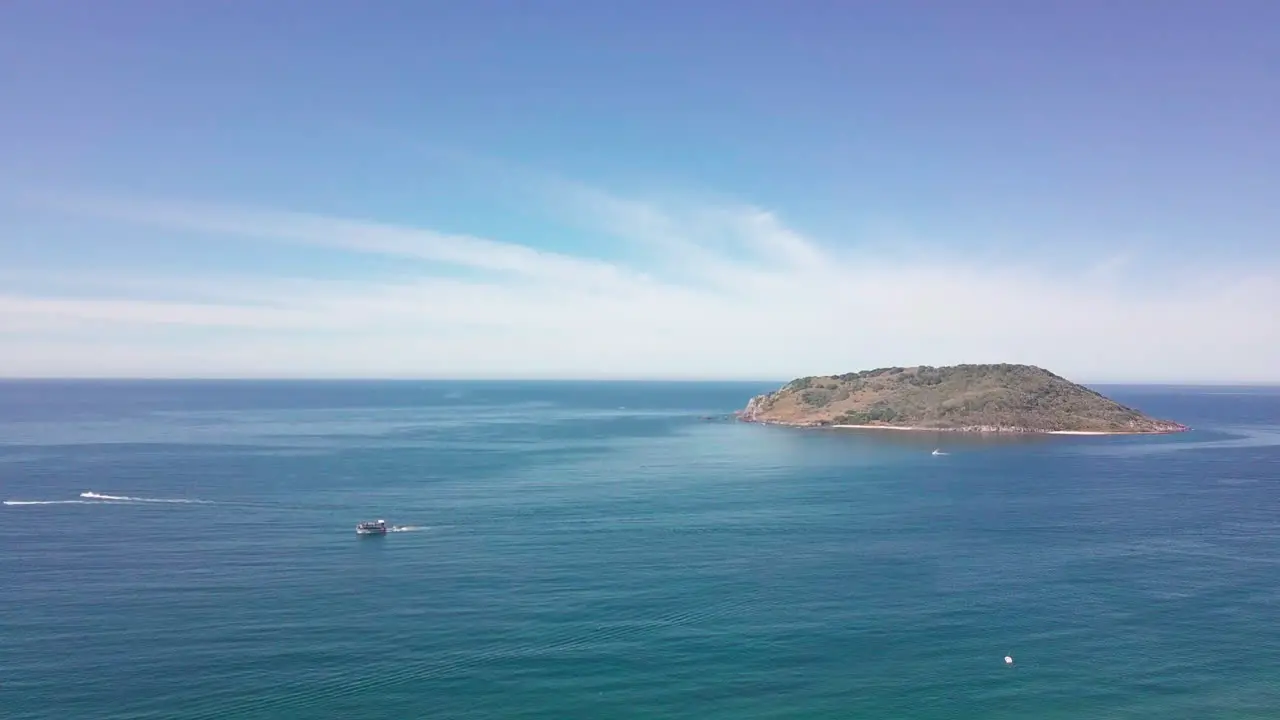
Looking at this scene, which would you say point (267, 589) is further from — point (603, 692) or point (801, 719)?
point (801, 719)

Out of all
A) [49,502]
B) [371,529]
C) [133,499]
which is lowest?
[371,529]

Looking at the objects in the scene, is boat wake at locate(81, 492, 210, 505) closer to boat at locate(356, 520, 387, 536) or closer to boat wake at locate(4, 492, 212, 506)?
boat wake at locate(4, 492, 212, 506)

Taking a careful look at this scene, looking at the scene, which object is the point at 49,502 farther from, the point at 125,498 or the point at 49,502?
the point at 125,498

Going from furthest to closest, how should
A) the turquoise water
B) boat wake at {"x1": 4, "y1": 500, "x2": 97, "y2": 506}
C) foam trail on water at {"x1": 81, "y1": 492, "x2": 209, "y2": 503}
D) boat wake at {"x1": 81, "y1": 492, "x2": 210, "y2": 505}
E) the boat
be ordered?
foam trail on water at {"x1": 81, "y1": 492, "x2": 209, "y2": 503} → boat wake at {"x1": 81, "y1": 492, "x2": 210, "y2": 505} → boat wake at {"x1": 4, "y1": 500, "x2": 97, "y2": 506} → the boat → the turquoise water

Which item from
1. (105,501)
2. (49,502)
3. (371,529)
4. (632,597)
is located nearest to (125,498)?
(105,501)

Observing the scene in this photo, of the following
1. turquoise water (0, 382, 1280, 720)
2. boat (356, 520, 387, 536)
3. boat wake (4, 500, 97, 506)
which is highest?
boat wake (4, 500, 97, 506)

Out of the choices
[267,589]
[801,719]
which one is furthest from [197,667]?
[801,719]

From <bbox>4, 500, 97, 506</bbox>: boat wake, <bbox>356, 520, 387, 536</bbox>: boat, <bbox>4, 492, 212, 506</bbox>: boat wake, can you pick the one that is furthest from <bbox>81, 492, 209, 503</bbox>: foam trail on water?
<bbox>356, 520, 387, 536</bbox>: boat

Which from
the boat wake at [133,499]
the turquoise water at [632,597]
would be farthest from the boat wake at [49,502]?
the boat wake at [133,499]
